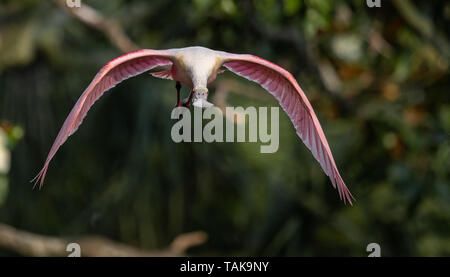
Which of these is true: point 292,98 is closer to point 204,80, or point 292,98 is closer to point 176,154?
point 204,80

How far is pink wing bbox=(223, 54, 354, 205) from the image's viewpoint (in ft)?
1.34

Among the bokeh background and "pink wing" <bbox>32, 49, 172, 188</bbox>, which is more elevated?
the bokeh background

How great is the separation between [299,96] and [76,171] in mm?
1221

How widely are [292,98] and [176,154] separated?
3.80 feet

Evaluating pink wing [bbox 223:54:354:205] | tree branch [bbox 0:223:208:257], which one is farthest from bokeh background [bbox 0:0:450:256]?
pink wing [bbox 223:54:354:205]

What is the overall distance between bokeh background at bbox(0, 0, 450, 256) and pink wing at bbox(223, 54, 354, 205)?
100 cm

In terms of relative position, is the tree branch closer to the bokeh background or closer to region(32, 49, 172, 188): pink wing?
the bokeh background

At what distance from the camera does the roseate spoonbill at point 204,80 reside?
0.37 m

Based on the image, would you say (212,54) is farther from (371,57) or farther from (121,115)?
(371,57)

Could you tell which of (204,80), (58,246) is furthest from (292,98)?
(58,246)

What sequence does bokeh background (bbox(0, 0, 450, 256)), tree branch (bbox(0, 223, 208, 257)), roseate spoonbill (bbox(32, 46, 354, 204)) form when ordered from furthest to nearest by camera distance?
bokeh background (bbox(0, 0, 450, 256)) → tree branch (bbox(0, 223, 208, 257)) → roseate spoonbill (bbox(32, 46, 354, 204))

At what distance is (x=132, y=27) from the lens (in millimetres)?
1588

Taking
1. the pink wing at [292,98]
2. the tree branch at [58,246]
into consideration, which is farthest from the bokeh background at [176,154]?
the pink wing at [292,98]

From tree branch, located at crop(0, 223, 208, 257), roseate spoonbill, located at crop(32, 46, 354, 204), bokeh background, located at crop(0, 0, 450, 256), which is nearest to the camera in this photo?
roseate spoonbill, located at crop(32, 46, 354, 204)
